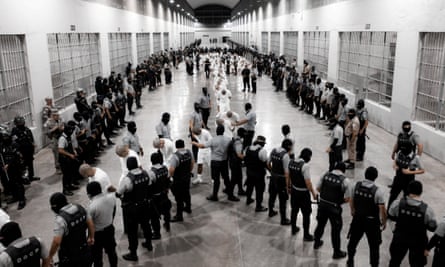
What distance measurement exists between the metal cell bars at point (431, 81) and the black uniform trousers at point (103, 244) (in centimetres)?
896

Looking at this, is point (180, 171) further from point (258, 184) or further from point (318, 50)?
point (318, 50)

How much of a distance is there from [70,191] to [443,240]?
6.84 metres

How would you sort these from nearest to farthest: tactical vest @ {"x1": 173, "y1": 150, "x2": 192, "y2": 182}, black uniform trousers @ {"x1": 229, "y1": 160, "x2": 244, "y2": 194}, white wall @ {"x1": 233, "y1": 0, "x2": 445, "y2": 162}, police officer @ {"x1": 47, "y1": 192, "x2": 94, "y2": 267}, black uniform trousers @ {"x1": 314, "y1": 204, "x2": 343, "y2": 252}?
police officer @ {"x1": 47, "y1": 192, "x2": 94, "y2": 267} → black uniform trousers @ {"x1": 314, "y1": 204, "x2": 343, "y2": 252} → tactical vest @ {"x1": 173, "y1": 150, "x2": 192, "y2": 182} → black uniform trousers @ {"x1": 229, "y1": 160, "x2": 244, "y2": 194} → white wall @ {"x1": 233, "y1": 0, "x2": 445, "y2": 162}

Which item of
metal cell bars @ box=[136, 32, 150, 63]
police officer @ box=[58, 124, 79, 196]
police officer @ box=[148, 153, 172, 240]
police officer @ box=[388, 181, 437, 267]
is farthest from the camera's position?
metal cell bars @ box=[136, 32, 150, 63]

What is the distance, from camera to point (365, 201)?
16.1 ft

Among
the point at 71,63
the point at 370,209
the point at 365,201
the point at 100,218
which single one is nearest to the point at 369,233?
the point at 370,209

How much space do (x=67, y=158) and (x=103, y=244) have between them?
3.50 metres

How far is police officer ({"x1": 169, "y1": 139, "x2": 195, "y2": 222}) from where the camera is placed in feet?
20.9

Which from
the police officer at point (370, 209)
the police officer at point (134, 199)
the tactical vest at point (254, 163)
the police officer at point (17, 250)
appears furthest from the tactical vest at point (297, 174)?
the police officer at point (17, 250)

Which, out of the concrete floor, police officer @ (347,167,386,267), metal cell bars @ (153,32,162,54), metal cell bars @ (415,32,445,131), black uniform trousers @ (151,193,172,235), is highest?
metal cell bars @ (153,32,162,54)

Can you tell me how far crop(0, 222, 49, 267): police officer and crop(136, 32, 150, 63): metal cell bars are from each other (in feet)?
80.3

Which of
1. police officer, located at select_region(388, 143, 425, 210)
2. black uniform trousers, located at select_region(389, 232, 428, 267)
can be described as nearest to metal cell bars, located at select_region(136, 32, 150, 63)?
police officer, located at select_region(388, 143, 425, 210)

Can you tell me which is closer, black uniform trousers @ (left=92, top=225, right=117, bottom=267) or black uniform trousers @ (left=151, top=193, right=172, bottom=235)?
black uniform trousers @ (left=92, top=225, right=117, bottom=267)

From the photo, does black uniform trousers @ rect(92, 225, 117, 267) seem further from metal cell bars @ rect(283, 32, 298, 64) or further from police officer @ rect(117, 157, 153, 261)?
metal cell bars @ rect(283, 32, 298, 64)
